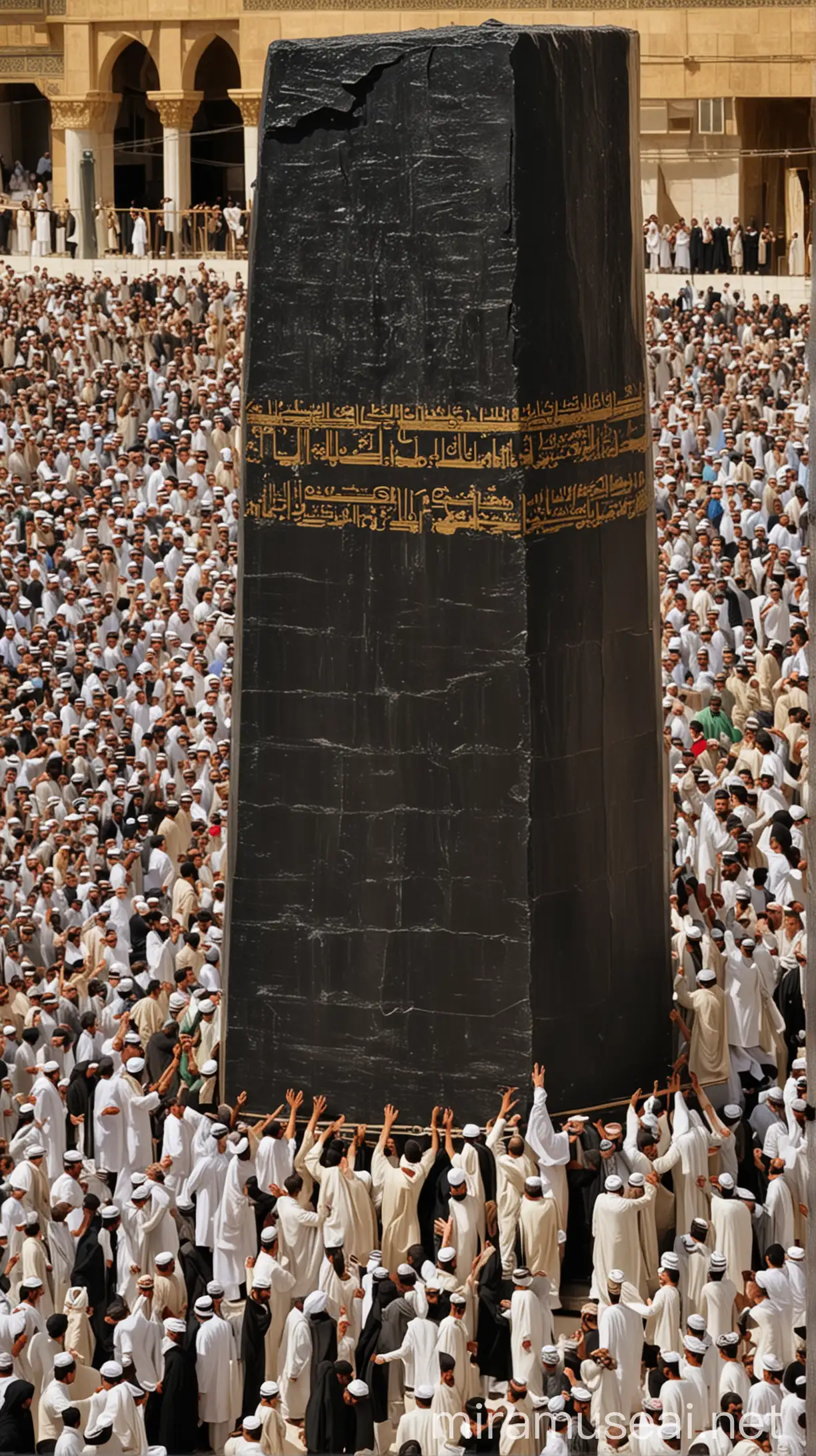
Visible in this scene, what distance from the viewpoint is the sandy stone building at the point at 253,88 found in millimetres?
33250

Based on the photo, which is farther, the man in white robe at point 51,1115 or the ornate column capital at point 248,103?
the ornate column capital at point 248,103

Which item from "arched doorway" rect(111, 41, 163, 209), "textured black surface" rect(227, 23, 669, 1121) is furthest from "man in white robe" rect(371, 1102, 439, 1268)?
"arched doorway" rect(111, 41, 163, 209)

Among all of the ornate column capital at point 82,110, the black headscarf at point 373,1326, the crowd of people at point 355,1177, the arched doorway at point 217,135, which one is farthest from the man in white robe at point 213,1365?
the arched doorway at point 217,135

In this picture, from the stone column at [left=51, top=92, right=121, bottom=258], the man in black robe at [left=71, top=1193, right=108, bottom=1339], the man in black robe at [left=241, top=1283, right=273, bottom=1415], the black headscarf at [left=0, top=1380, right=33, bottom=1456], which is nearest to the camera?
the black headscarf at [left=0, top=1380, right=33, bottom=1456]

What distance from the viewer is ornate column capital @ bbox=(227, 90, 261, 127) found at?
112 ft

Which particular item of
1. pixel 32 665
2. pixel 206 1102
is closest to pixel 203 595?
pixel 32 665

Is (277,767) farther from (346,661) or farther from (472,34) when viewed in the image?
(472,34)

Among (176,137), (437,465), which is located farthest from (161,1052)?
(176,137)

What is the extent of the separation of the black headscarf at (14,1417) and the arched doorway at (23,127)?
107ft

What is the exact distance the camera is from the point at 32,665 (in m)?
17.5

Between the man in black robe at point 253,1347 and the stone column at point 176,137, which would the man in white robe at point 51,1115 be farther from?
the stone column at point 176,137

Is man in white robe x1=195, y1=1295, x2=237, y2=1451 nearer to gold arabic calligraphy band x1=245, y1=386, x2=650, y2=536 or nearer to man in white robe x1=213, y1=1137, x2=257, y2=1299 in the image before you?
man in white robe x1=213, y1=1137, x2=257, y2=1299

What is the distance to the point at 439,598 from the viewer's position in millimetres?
10297

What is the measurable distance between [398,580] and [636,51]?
2.46 meters
